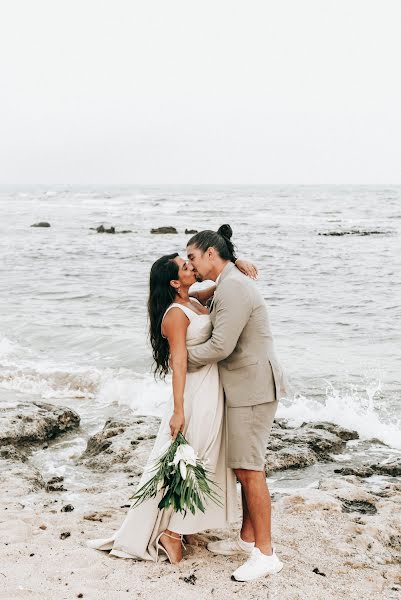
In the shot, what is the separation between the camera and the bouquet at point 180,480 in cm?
406

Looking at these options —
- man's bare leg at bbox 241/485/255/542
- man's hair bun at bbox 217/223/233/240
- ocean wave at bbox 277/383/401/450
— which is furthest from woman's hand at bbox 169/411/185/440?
ocean wave at bbox 277/383/401/450

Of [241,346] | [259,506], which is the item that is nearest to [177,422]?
[241,346]

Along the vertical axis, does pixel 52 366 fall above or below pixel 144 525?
below

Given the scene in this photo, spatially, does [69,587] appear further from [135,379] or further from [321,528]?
[135,379]

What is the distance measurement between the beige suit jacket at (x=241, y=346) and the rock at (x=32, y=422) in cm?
354

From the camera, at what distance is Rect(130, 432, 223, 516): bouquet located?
4.06 m

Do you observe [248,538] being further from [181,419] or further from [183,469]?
[181,419]

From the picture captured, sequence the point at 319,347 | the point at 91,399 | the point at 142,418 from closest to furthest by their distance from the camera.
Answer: the point at 142,418
the point at 91,399
the point at 319,347

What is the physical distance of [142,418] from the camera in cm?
794

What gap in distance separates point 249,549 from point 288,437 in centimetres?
279

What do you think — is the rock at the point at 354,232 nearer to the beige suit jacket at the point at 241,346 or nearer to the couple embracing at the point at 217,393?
the couple embracing at the point at 217,393

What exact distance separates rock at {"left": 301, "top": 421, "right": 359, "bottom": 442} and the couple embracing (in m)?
3.24

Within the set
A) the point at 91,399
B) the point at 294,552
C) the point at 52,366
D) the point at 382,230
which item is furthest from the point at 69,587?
the point at 382,230

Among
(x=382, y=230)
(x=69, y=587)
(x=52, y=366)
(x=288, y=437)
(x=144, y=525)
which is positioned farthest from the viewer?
(x=382, y=230)
